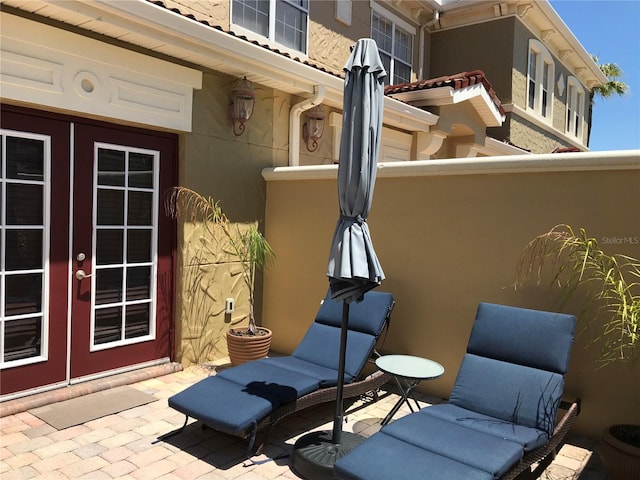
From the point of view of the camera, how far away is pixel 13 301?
194 inches

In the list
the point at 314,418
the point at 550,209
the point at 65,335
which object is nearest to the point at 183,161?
the point at 65,335

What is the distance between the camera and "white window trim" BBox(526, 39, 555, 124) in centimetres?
1407

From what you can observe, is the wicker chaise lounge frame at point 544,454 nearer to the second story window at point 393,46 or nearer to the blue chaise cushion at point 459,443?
the blue chaise cushion at point 459,443

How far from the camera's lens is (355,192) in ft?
13.0

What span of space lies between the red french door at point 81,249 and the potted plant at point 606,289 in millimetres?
4225

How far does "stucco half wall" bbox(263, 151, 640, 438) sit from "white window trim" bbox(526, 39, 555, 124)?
10051 millimetres

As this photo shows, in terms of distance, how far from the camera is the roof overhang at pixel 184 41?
4805 millimetres

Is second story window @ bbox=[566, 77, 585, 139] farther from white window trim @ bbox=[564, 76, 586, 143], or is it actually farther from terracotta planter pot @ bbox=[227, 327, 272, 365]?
terracotta planter pot @ bbox=[227, 327, 272, 365]

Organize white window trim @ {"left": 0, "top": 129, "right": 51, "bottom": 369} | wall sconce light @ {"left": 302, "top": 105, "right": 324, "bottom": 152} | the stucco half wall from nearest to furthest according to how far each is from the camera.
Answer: the stucco half wall → white window trim @ {"left": 0, "top": 129, "right": 51, "bottom": 369} → wall sconce light @ {"left": 302, "top": 105, "right": 324, "bottom": 152}

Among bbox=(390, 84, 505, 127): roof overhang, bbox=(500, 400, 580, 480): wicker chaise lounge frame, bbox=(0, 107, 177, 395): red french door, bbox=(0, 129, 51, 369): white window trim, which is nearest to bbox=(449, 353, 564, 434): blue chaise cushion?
bbox=(500, 400, 580, 480): wicker chaise lounge frame

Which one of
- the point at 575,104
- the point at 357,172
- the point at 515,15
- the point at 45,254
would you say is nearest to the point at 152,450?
the point at 45,254

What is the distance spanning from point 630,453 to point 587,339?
1.28m

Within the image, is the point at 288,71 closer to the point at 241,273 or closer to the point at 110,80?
the point at 110,80

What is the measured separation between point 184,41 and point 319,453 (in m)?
4.54
